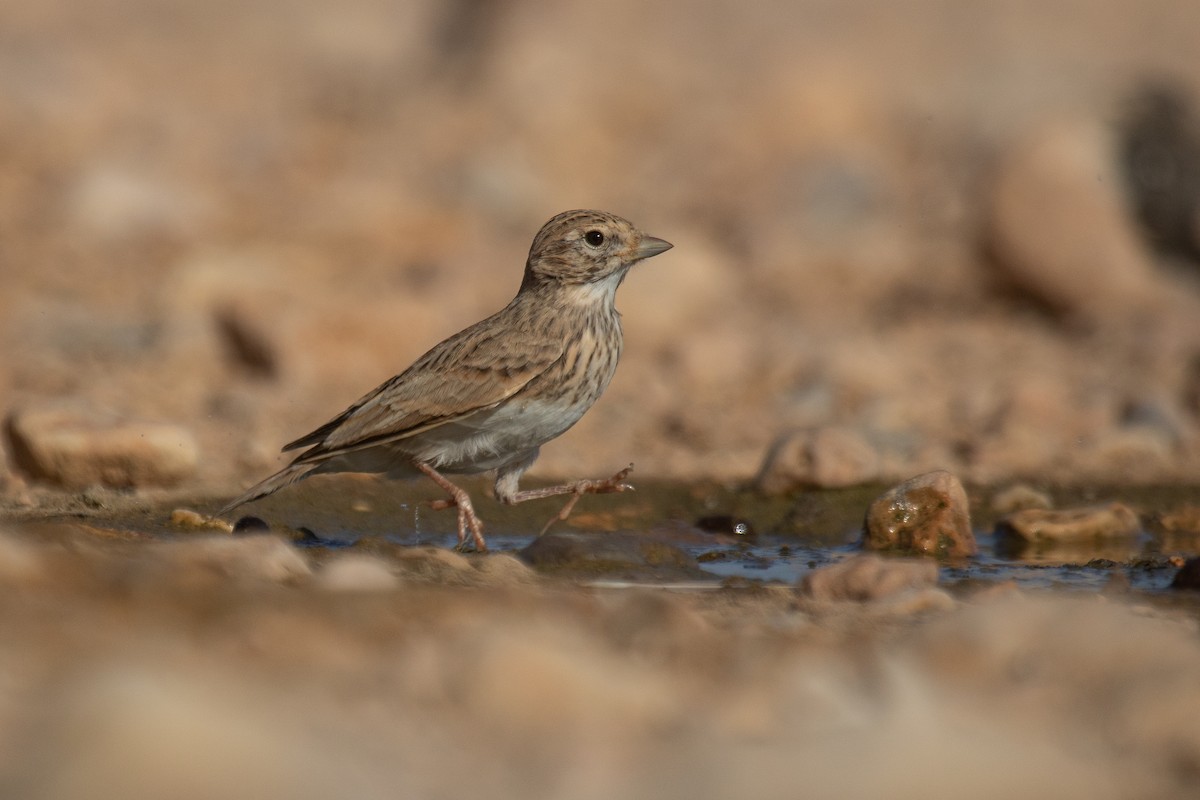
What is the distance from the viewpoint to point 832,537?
258 inches

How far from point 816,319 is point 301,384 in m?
3.89

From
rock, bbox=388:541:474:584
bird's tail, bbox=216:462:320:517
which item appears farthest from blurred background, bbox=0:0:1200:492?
rock, bbox=388:541:474:584

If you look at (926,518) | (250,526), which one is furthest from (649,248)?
(250,526)

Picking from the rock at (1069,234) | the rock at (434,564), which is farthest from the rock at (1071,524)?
the rock at (1069,234)

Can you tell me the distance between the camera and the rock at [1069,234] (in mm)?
11242

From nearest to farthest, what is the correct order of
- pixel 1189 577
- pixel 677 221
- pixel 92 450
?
pixel 1189 577 → pixel 92 450 → pixel 677 221

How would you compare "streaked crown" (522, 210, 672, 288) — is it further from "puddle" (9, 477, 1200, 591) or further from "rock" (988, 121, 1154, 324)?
"rock" (988, 121, 1154, 324)

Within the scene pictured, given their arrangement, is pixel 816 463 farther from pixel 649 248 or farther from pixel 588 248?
pixel 588 248

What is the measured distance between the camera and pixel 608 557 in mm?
5512

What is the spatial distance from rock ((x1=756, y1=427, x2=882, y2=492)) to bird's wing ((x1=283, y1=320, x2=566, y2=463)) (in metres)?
1.27

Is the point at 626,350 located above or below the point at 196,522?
above

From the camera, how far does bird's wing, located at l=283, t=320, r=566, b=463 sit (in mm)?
6051

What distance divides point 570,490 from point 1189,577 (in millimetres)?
2222

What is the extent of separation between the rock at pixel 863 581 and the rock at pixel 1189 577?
824 millimetres
